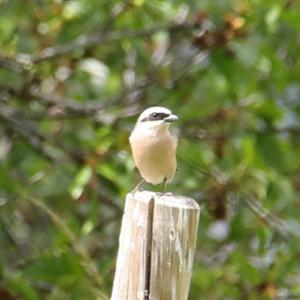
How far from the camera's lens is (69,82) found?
6.24 m

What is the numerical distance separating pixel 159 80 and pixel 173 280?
9.39 ft

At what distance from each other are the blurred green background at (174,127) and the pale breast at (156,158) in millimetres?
805

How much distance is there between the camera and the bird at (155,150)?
13.0ft

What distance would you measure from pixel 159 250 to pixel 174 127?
2.70 m

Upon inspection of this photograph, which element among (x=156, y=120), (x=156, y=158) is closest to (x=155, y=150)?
(x=156, y=158)

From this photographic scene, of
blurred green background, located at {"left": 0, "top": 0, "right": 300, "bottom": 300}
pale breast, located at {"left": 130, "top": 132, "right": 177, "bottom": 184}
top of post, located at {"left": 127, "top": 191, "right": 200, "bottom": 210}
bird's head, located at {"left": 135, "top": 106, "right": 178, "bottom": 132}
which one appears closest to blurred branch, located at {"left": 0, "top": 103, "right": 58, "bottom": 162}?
blurred green background, located at {"left": 0, "top": 0, "right": 300, "bottom": 300}

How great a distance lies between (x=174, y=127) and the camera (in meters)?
5.61

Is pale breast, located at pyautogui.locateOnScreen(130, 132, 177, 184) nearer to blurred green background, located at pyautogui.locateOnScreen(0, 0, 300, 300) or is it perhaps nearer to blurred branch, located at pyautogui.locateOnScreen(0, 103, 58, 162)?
blurred green background, located at pyautogui.locateOnScreen(0, 0, 300, 300)

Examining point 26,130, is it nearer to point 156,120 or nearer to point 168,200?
point 156,120

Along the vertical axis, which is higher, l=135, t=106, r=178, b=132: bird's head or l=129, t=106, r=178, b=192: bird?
l=135, t=106, r=178, b=132: bird's head

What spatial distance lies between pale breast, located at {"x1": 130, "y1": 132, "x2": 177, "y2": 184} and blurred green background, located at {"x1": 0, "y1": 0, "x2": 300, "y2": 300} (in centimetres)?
80

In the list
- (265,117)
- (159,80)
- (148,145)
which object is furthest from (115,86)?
(148,145)

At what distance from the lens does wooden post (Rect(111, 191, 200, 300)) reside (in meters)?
2.94

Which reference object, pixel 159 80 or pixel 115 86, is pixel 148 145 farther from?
pixel 115 86
